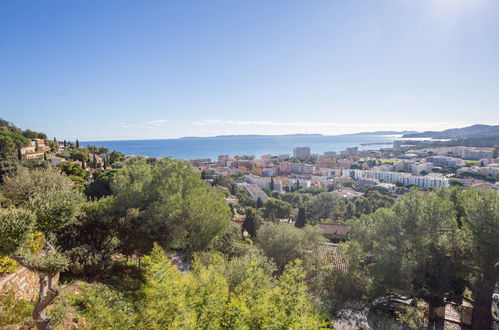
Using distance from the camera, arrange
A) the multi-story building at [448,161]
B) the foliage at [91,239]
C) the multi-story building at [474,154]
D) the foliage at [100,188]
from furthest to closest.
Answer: the multi-story building at [474,154], the multi-story building at [448,161], the foliage at [100,188], the foliage at [91,239]

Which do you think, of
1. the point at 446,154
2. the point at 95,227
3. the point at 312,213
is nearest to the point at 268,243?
the point at 95,227

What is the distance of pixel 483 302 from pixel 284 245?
5918mm

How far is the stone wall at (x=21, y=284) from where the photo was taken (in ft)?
15.2

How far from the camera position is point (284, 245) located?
34.4 feet

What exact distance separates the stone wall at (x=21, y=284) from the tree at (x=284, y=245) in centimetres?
714

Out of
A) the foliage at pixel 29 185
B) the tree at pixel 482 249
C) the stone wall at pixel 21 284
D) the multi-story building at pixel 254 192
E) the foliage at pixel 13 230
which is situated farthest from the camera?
the multi-story building at pixel 254 192

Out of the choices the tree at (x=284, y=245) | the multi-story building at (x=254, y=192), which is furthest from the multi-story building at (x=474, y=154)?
the tree at (x=284, y=245)

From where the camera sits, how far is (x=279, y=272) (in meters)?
10.1

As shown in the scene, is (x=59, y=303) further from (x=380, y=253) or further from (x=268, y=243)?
(x=380, y=253)

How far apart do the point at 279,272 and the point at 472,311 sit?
5.83m

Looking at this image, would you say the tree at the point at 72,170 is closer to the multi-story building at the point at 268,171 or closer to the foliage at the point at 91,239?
the foliage at the point at 91,239

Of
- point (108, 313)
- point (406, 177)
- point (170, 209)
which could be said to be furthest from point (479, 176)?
point (108, 313)

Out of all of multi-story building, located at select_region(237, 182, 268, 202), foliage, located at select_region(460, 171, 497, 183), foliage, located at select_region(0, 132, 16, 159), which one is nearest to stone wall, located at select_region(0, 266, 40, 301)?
foliage, located at select_region(0, 132, 16, 159)

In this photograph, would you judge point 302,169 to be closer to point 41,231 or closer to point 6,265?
point 41,231
